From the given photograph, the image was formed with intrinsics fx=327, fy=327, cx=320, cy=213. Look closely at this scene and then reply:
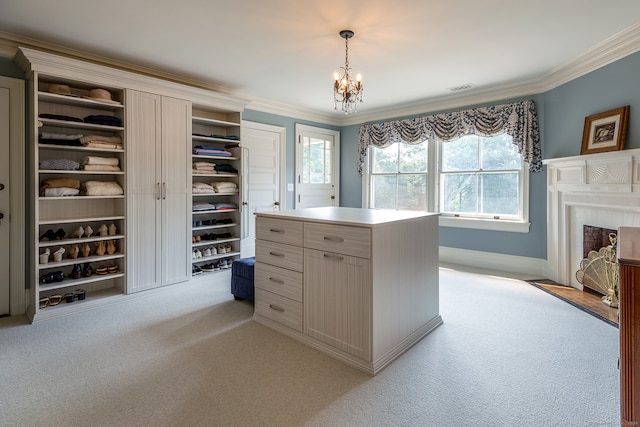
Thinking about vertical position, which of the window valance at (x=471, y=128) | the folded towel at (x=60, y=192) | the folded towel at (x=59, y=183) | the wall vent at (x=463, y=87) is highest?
the wall vent at (x=463, y=87)

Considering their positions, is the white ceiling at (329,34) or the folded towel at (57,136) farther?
the folded towel at (57,136)

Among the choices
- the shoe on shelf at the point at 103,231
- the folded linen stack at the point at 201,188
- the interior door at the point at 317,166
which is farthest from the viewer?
the interior door at the point at 317,166

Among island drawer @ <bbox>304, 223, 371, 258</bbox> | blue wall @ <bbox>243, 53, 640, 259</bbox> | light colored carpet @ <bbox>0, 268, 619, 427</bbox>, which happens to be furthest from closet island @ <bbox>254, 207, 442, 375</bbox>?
blue wall @ <bbox>243, 53, 640, 259</bbox>

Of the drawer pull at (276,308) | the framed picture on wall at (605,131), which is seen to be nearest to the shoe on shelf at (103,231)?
the drawer pull at (276,308)

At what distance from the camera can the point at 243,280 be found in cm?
331

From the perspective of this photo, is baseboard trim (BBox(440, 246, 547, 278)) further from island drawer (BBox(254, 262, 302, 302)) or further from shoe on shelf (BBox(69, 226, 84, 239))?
shoe on shelf (BBox(69, 226, 84, 239))

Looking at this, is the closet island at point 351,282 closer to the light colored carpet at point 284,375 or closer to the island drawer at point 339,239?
the island drawer at point 339,239

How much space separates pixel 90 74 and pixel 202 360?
9.24 ft

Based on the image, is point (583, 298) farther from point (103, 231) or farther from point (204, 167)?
point (103, 231)

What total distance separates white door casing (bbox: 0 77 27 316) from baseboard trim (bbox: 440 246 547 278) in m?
5.24

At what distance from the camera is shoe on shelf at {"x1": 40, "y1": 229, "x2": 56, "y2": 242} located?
9.93 ft

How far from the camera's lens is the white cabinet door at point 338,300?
6.86 feet

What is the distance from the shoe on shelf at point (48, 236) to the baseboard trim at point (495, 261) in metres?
4.96

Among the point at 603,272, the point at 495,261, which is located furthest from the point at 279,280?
the point at 495,261
